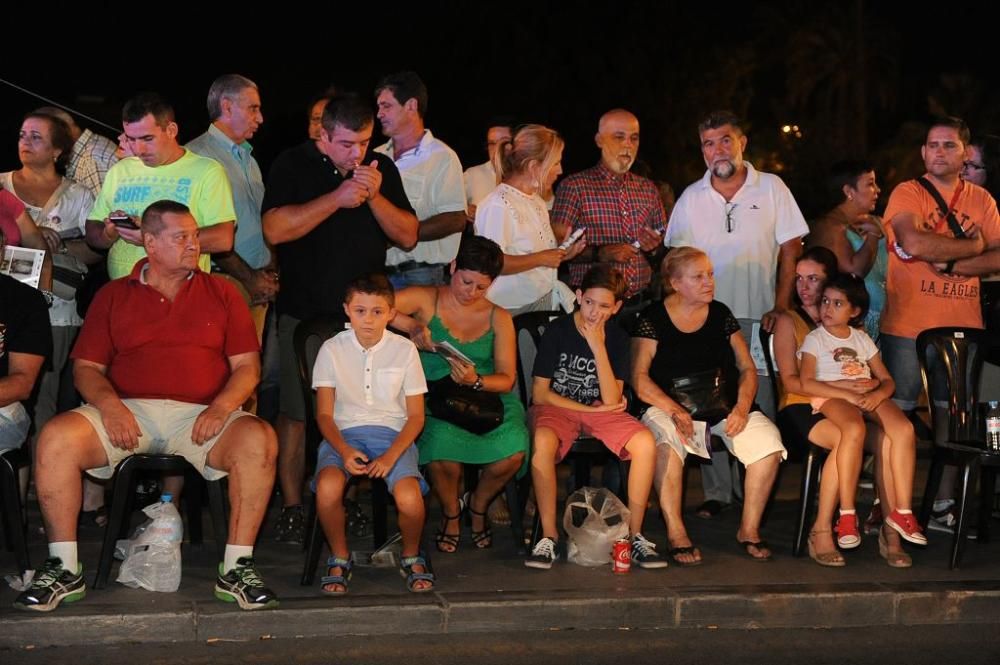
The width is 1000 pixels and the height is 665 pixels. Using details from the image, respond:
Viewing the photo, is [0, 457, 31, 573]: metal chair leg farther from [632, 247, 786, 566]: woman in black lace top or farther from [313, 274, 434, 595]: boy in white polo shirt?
[632, 247, 786, 566]: woman in black lace top

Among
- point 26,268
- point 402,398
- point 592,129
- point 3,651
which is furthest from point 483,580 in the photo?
point 592,129

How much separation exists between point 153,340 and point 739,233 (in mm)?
3561

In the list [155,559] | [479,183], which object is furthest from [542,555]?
[479,183]

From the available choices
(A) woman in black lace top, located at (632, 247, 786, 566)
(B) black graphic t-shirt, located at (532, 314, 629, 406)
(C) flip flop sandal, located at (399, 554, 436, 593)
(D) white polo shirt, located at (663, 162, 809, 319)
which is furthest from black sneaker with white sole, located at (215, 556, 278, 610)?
(D) white polo shirt, located at (663, 162, 809, 319)

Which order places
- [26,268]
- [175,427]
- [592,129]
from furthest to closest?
[592,129]
[26,268]
[175,427]

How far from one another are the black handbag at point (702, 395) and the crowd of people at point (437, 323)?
1 cm

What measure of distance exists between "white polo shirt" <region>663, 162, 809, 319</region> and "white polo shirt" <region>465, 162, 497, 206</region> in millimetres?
1728

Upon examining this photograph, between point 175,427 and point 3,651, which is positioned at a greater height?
point 175,427

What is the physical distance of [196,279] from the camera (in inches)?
260

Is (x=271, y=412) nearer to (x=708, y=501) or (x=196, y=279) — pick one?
(x=196, y=279)

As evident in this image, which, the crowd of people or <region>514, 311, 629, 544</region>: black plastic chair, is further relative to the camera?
<region>514, 311, 629, 544</region>: black plastic chair

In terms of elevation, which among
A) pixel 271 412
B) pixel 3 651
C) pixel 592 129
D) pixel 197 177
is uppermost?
pixel 592 129

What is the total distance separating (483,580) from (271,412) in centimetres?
224

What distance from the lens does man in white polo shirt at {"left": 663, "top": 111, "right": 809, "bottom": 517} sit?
327 inches
